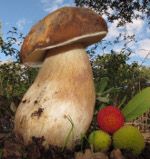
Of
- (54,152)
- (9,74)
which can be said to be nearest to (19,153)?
(54,152)

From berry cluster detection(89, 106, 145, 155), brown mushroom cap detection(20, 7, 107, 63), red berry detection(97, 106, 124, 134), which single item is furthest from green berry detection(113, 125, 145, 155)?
brown mushroom cap detection(20, 7, 107, 63)

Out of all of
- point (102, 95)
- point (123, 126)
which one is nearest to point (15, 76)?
point (102, 95)

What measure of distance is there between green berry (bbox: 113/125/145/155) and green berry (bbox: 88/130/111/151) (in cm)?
5

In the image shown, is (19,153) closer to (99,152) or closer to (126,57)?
(99,152)

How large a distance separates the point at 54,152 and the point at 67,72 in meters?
0.57

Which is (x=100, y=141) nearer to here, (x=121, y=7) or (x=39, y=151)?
(x=39, y=151)

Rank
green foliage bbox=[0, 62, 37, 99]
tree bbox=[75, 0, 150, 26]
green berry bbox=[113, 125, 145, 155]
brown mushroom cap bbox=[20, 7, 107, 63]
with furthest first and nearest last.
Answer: tree bbox=[75, 0, 150, 26]
green foliage bbox=[0, 62, 37, 99]
brown mushroom cap bbox=[20, 7, 107, 63]
green berry bbox=[113, 125, 145, 155]

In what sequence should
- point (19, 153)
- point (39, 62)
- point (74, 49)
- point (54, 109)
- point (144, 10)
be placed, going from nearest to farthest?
point (19, 153)
point (54, 109)
point (74, 49)
point (39, 62)
point (144, 10)

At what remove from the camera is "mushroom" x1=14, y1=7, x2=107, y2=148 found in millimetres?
2611

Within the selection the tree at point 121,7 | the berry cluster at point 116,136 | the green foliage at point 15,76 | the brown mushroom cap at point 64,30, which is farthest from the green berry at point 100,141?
the tree at point 121,7

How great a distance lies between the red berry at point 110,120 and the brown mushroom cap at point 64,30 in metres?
0.50

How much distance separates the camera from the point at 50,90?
2719 millimetres

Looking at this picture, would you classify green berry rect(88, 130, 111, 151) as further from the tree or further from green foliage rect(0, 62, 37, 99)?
the tree

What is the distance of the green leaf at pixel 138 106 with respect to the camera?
294cm
